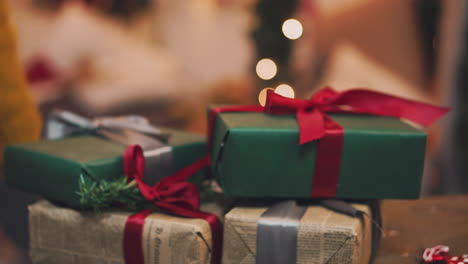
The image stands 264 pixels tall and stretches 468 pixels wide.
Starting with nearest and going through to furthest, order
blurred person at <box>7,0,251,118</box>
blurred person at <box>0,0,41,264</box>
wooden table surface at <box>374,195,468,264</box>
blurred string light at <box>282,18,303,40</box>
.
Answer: wooden table surface at <box>374,195,468,264</box> < blurred person at <box>0,0,41,264</box> < blurred person at <box>7,0,251,118</box> < blurred string light at <box>282,18,303,40</box>

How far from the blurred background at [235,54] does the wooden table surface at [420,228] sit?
2.76 feet

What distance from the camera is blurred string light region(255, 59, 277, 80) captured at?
72.3 inches

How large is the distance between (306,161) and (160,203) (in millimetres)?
234

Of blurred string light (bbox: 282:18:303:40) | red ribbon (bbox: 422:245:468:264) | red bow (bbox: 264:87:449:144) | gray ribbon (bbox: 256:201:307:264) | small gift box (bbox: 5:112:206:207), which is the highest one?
blurred string light (bbox: 282:18:303:40)

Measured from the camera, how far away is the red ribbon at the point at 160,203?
0.79 meters

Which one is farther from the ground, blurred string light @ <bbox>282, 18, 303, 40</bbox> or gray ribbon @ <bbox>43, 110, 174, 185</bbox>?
blurred string light @ <bbox>282, 18, 303, 40</bbox>

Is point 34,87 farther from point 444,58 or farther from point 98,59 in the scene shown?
point 444,58

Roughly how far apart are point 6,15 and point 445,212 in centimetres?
104

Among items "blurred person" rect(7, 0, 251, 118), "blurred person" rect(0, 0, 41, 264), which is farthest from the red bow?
"blurred person" rect(7, 0, 251, 118)

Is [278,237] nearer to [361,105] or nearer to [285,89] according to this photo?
[361,105]

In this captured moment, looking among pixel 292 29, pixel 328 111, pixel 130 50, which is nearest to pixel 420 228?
pixel 328 111

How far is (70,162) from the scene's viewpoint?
2.65 feet

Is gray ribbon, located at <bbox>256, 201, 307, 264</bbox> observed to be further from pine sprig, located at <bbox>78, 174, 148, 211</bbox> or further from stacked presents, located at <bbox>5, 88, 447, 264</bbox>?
pine sprig, located at <bbox>78, 174, 148, 211</bbox>

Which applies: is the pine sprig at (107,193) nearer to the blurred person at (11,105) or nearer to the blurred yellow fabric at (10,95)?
the blurred person at (11,105)
